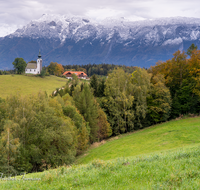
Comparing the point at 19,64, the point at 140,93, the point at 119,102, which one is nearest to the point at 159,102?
the point at 140,93

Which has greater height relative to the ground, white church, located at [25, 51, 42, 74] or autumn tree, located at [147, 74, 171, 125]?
white church, located at [25, 51, 42, 74]

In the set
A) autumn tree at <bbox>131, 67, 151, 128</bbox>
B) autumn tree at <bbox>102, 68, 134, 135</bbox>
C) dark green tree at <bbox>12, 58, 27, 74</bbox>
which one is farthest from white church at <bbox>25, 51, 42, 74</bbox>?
autumn tree at <bbox>131, 67, 151, 128</bbox>

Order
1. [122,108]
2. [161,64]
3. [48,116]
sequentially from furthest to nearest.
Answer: [161,64] < [122,108] < [48,116]

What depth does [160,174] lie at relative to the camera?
347 inches

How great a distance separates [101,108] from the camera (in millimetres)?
49594

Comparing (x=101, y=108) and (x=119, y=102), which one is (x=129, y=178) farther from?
(x=119, y=102)

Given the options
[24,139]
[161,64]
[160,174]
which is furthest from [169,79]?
[160,174]

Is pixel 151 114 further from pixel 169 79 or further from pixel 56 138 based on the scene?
pixel 56 138

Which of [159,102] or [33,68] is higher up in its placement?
[33,68]

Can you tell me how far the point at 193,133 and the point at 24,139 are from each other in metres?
29.4

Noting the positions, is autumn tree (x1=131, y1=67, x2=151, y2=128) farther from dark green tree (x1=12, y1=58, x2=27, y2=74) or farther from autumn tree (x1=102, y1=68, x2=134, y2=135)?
dark green tree (x1=12, y1=58, x2=27, y2=74)

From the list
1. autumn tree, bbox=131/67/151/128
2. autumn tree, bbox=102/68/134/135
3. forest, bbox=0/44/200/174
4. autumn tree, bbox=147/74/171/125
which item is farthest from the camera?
autumn tree, bbox=131/67/151/128

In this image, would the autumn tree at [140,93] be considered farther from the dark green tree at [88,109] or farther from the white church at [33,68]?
the white church at [33,68]

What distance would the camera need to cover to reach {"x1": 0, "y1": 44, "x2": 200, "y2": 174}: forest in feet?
89.2
